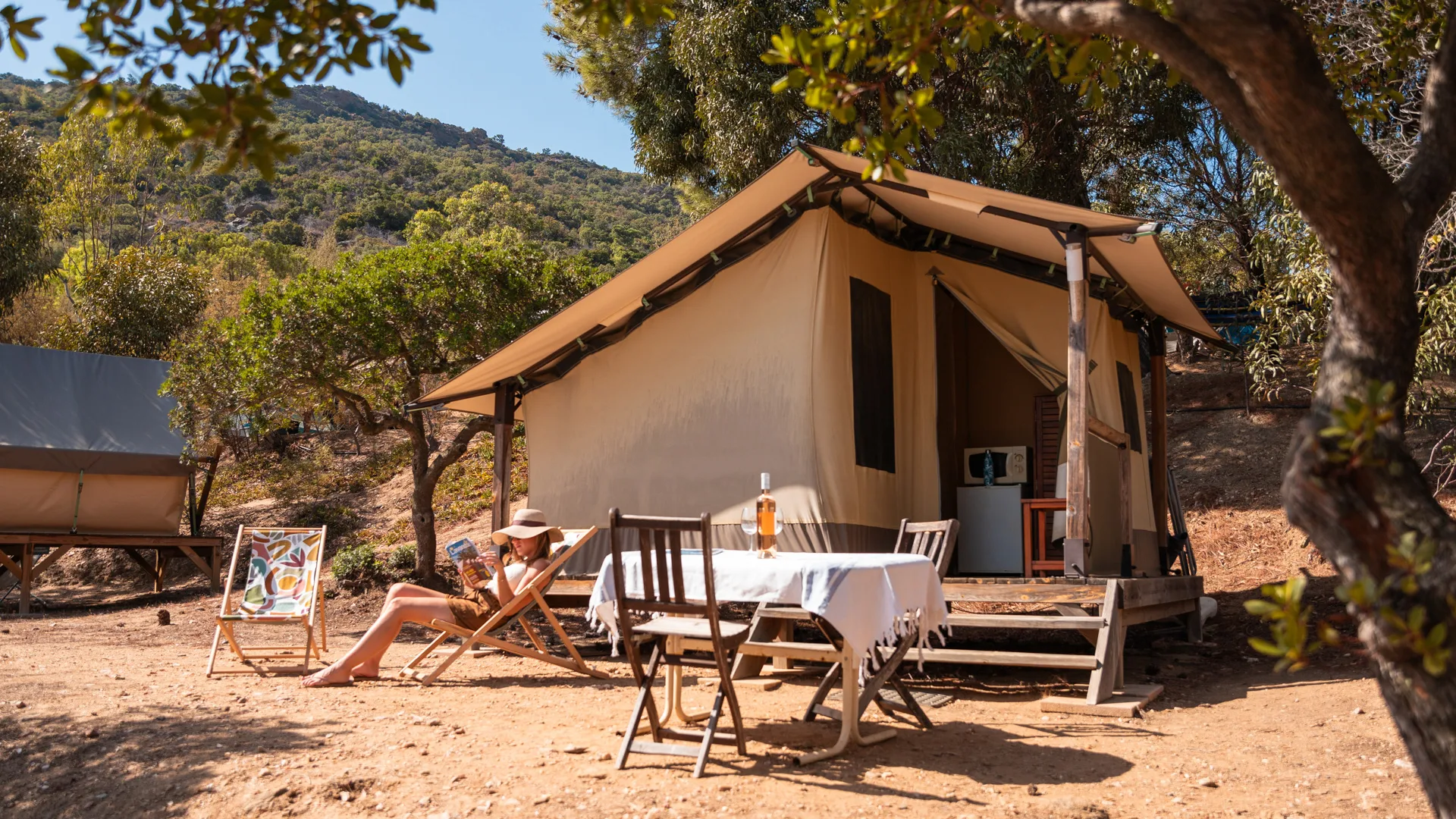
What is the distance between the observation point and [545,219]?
118ft

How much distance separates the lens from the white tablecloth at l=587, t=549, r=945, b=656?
10.8 feet

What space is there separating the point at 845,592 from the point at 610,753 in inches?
37.7

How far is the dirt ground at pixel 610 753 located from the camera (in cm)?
298

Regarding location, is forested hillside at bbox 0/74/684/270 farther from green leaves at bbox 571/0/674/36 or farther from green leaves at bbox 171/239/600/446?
green leaves at bbox 571/0/674/36

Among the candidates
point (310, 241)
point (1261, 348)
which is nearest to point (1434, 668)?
point (1261, 348)

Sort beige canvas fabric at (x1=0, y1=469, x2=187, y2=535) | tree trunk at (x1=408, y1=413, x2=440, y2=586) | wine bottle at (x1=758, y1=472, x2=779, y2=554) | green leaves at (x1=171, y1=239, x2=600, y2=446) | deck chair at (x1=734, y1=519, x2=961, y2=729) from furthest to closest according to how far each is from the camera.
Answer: beige canvas fabric at (x1=0, y1=469, x2=187, y2=535), tree trunk at (x1=408, y1=413, x2=440, y2=586), green leaves at (x1=171, y1=239, x2=600, y2=446), deck chair at (x1=734, y1=519, x2=961, y2=729), wine bottle at (x1=758, y1=472, x2=779, y2=554)

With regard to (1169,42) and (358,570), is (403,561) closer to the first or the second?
(358,570)

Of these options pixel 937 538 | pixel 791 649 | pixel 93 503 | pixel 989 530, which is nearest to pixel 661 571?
pixel 791 649

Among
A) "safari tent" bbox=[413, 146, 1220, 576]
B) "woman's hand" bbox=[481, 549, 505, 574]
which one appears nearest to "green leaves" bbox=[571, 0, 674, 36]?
"safari tent" bbox=[413, 146, 1220, 576]

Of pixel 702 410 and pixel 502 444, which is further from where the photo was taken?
pixel 502 444

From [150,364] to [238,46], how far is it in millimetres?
11036

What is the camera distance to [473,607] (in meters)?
5.20

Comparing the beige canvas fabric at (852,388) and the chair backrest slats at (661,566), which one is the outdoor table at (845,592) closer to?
the chair backrest slats at (661,566)

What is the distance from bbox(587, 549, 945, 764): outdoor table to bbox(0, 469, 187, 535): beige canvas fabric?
8.56m
